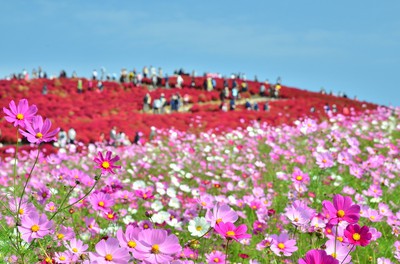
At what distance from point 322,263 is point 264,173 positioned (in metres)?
5.40

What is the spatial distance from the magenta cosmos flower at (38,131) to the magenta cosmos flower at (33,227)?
0.93 ft

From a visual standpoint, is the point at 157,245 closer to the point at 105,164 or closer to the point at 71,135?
the point at 105,164

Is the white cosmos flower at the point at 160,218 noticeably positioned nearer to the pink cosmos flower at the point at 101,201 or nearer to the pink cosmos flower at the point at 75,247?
the pink cosmos flower at the point at 101,201

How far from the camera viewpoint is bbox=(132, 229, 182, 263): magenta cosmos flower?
50.0 inches

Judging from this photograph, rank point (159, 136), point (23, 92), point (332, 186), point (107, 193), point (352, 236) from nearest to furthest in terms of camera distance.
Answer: point (352, 236) < point (107, 193) < point (332, 186) < point (159, 136) < point (23, 92)

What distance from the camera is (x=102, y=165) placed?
1684 millimetres

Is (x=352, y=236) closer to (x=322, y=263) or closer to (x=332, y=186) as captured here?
(x=322, y=263)

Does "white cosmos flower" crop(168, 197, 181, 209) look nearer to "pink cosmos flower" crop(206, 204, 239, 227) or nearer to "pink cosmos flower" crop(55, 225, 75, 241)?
"pink cosmos flower" crop(55, 225, 75, 241)

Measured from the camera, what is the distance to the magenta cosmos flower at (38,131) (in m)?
1.58

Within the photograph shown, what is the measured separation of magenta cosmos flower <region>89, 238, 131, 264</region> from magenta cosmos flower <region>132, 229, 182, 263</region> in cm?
6

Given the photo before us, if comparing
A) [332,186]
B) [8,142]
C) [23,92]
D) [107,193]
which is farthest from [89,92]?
[107,193]

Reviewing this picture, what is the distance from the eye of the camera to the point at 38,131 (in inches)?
64.5

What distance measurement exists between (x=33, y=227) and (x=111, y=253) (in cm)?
36

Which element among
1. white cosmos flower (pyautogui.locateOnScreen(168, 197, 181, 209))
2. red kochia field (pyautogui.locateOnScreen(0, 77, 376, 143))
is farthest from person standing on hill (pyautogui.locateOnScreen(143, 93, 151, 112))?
white cosmos flower (pyautogui.locateOnScreen(168, 197, 181, 209))
